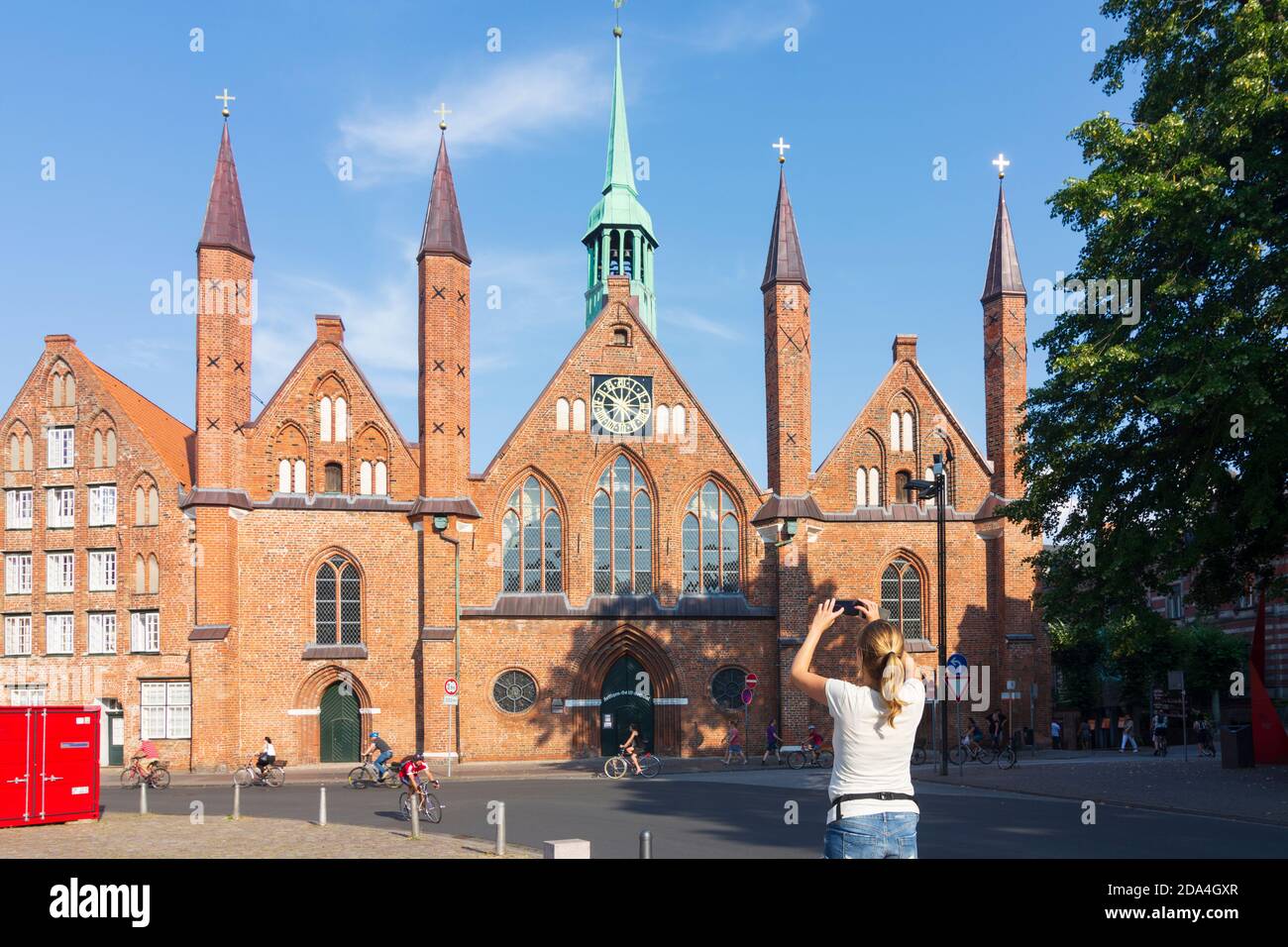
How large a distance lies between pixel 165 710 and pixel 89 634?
3.88 metres

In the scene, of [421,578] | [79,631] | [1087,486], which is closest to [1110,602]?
[1087,486]

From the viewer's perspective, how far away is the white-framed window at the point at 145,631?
3584cm

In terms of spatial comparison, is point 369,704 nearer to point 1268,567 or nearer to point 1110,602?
point 1110,602

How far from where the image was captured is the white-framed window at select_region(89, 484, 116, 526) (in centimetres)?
3691

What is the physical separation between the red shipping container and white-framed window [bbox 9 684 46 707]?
18.1m

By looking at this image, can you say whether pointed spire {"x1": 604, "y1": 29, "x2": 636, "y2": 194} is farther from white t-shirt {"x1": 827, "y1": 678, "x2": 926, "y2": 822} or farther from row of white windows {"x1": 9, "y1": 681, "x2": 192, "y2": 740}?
white t-shirt {"x1": 827, "y1": 678, "x2": 926, "y2": 822}

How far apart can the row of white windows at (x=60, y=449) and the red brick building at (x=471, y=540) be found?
91 millimetres

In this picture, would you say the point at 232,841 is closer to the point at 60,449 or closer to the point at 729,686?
the point at 729,686

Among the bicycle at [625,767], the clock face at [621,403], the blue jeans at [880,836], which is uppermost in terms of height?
the clock face at [621,403]

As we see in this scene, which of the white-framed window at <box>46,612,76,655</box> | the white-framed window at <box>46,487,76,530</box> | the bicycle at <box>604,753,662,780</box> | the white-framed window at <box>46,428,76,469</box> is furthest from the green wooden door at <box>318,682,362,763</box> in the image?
the white-framed window at <box>46,428,76,469</box>

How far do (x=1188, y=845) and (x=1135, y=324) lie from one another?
1089 cm

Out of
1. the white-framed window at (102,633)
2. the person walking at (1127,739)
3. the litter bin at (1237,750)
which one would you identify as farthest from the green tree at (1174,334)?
the white-framed window at (102,633)

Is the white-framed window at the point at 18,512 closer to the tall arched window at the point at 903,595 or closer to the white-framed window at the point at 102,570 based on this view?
the white-framed window at the point at 102,570

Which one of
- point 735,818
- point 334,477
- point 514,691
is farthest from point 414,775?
point 334,477
